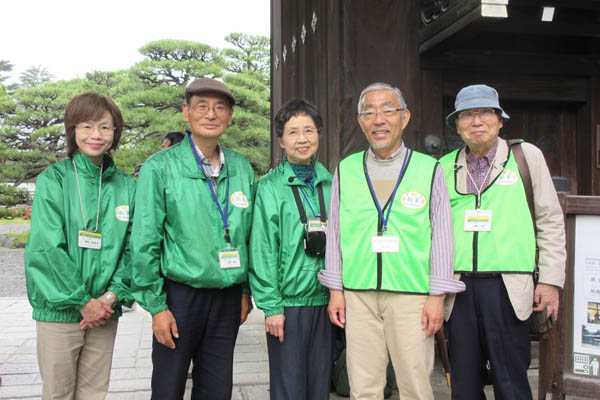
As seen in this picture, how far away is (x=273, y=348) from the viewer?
260 cm

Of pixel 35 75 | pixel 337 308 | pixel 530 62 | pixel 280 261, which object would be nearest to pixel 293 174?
pixel 280 261

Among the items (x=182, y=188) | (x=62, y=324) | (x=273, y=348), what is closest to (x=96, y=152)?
(x=182, y=188)

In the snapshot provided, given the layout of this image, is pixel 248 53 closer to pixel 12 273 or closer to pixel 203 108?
pixel 12 273

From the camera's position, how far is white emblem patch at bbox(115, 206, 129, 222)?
263 centimetres

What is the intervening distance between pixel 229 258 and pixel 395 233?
0.80 meters

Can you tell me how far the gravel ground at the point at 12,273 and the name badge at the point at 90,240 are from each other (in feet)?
24.4

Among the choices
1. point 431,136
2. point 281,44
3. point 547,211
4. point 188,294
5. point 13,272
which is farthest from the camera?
point 13,272

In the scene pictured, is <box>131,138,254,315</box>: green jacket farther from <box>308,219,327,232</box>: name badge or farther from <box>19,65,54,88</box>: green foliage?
<box>19,65,54,88</box>: green foliage

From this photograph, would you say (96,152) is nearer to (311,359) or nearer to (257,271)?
(257,271)

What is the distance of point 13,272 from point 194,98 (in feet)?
37.6

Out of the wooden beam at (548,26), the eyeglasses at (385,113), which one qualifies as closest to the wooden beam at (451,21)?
the wooden beam at (548,26)

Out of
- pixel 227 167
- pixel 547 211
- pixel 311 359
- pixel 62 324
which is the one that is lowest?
pixel 311 359

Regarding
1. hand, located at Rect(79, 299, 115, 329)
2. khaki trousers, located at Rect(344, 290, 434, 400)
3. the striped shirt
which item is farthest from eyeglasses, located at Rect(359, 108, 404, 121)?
hand, located at Rect(79, 299, 115, 329)

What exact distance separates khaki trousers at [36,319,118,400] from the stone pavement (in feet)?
3.88
